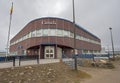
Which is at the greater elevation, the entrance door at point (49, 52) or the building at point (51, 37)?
the building at point (51, 37)

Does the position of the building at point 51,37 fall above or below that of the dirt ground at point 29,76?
above

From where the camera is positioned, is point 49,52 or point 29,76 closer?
point 29,76

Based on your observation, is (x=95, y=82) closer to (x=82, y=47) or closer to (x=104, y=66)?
(x=104, y=66)

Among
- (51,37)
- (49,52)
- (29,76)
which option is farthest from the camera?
(49,52)

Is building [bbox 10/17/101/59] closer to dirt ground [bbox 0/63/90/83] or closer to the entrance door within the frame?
the entrance door

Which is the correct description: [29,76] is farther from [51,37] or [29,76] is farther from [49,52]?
[49,52]

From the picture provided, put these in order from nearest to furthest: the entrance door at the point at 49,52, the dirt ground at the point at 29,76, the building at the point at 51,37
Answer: the dirt ground at the point at 29,76
the building at the point at 51,37
the entrance door at the point at 49,52

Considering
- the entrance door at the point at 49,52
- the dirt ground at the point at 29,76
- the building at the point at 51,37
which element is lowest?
the dirt ground at the point at 29,76

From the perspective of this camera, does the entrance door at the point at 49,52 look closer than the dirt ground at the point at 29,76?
No

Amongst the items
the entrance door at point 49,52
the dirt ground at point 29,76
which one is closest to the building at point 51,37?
the entrance door at point 49,52

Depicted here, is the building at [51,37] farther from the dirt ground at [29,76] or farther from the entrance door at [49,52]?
the dirt ground at [29,76]

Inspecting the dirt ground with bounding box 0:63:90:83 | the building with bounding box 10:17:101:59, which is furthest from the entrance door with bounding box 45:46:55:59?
the dirt ground with bounding box 0:63:90:83

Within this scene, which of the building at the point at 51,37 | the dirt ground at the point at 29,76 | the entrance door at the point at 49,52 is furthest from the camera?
the entrance door at the point at 49,52

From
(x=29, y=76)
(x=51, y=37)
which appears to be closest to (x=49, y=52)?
(x=51, y=37)
